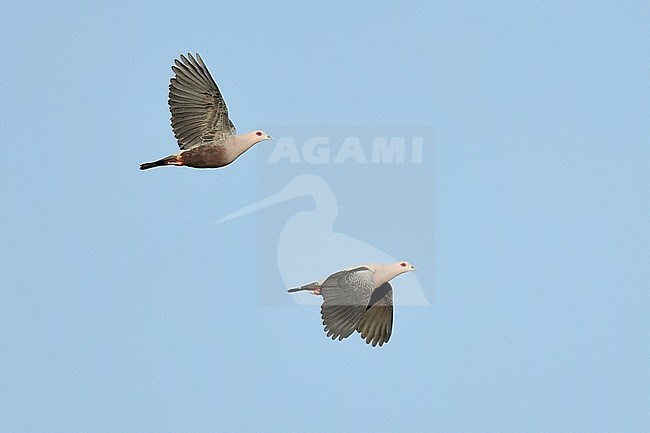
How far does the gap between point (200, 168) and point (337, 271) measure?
3.77m

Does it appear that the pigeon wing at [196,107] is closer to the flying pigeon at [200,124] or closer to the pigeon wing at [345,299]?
the flying pigeon at [200,124]

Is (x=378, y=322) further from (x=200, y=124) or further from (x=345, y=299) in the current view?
(x=200, y=124)

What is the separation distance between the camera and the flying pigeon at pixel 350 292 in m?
25.4

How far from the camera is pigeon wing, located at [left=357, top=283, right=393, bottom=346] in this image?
1081 inches

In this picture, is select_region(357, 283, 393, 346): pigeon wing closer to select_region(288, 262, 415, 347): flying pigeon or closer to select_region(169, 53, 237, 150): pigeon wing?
select_region(288, 262, 415, 347): flying pigeon

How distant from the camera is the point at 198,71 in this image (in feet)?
87.1

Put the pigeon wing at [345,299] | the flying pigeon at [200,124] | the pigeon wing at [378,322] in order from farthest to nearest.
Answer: the pigeon wing at [378,322] < the flying pigeon at [200,124] < the pigeon wing at [345,299]

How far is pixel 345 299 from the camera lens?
2584 centimetres

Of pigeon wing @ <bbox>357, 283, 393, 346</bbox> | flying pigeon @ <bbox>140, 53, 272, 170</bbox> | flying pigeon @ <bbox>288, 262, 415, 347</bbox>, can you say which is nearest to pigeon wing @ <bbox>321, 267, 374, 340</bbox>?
flying pigeon @ <bbox>288, 262, 415, 347</bbox>

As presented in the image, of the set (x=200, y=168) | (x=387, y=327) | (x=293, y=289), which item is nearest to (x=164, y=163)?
(x=200, y=168)

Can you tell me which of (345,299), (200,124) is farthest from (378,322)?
(200,124)

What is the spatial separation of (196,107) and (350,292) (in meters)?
5.22

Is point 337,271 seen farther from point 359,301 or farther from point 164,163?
point 164,163

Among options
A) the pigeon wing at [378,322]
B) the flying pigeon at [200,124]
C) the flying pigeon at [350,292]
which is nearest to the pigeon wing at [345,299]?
the flying pigeon at [350,292]
